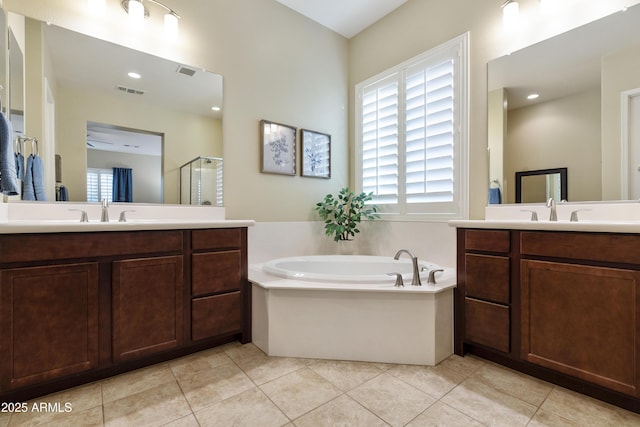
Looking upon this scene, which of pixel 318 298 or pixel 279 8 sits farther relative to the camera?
pixel 279 8

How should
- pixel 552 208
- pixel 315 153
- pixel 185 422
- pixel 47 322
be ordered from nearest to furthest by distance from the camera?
pixel 185 422
pixel 47 322
pixel 552 208
pixel 315 153

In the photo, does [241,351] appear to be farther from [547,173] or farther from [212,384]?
[547,173]

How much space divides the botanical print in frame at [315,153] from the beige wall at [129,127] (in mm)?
873

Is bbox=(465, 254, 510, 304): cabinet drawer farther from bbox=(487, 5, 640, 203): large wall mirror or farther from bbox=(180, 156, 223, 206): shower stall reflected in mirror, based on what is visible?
bbox=(180, 156, 223, 206): shower stall reflected in mirror

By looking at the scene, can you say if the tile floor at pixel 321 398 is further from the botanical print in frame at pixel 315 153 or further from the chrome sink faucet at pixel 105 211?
the botanical print in frame at pixel 315 153

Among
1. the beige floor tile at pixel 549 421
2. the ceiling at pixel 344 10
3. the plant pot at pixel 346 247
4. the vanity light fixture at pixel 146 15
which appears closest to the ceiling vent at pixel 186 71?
the vanity light fixture at pixel 146 15

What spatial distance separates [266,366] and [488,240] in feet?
5.08

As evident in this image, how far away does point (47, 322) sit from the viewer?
1.41 meters

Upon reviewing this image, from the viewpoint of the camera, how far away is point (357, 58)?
3350mm

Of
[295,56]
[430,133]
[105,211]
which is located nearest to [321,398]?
[105,211]

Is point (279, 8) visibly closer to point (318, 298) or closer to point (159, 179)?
point (159, 179)

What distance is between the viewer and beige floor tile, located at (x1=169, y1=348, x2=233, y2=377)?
1.74 m

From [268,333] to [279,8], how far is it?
292 cm

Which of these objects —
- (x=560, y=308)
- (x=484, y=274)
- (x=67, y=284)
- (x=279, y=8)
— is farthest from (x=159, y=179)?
(x=560, y=308)
